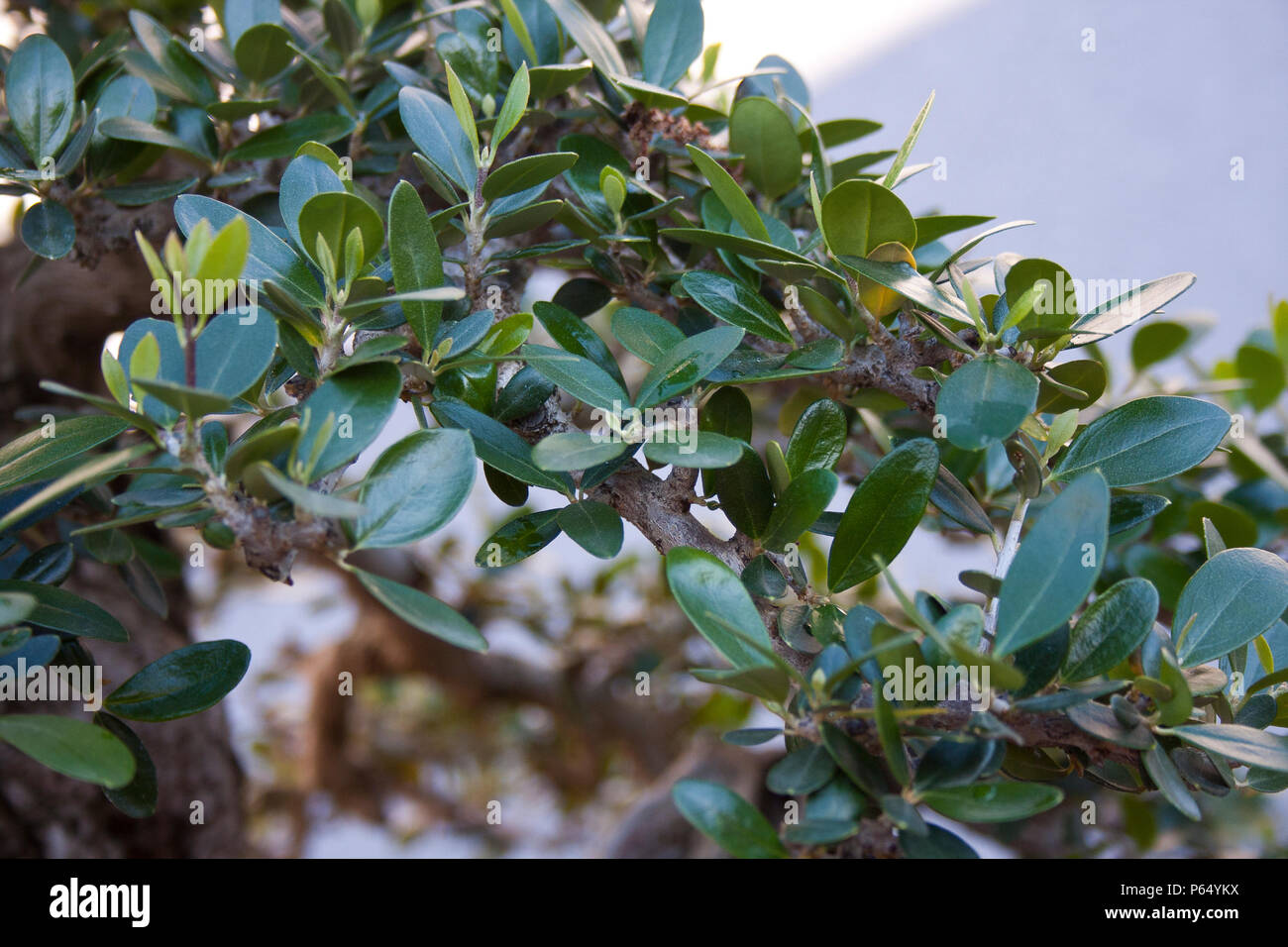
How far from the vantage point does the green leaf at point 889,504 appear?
519mm

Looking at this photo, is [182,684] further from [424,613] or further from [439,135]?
[439,135]

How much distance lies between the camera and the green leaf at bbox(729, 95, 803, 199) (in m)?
0.64

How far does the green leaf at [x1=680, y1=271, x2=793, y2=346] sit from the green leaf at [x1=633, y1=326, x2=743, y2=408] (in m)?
0.06

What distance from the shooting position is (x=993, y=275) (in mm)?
581

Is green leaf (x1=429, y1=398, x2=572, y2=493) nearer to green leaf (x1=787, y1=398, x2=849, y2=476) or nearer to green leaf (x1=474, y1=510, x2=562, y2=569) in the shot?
green leaf (x1=474, y1=510, x2=562, y2=569)

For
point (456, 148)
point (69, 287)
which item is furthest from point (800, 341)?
point (69, 287)

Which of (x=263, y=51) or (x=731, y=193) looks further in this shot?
(x=263, y=51)

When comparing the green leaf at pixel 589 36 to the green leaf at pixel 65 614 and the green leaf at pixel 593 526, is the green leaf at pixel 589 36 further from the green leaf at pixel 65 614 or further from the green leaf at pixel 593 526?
the green leaf at pixel 65 614

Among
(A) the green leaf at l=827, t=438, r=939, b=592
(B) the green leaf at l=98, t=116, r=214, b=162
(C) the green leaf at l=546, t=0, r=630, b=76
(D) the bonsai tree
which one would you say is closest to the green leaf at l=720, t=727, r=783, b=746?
(D) the bonsai tree

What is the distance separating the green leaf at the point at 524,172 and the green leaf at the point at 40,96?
0.33m

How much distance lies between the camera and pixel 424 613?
0.41 meters

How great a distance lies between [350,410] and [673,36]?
443 millimetres

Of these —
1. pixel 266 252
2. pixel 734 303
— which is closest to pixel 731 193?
pixel 734 303
